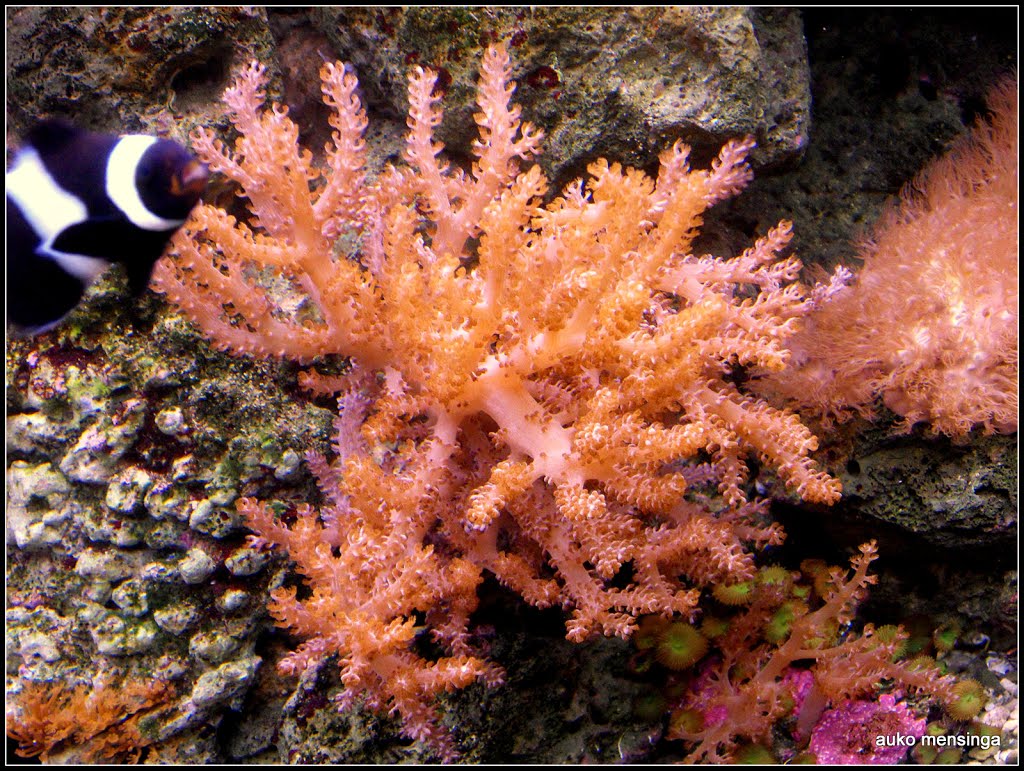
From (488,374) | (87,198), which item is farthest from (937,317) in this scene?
(87,198)

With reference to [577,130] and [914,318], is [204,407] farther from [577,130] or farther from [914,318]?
[914,318]

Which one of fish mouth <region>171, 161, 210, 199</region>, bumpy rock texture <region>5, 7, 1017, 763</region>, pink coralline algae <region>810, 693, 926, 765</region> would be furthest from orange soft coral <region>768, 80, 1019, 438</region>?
fish mouth <region>171, 161, 210, 199</region>

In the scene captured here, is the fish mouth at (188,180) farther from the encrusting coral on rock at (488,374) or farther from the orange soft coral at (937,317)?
the orange soft coral at (937,317)

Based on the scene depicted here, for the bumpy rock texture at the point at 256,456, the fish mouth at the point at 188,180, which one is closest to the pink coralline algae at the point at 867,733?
the bumpy rock texture at the point at 256,456

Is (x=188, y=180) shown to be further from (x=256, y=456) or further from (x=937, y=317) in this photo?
(x=937, y=317)

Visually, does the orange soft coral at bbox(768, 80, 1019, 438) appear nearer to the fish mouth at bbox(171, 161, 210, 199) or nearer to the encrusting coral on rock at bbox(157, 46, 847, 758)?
the encrusting coral on rock at bbox(157, 46, 847, 758)

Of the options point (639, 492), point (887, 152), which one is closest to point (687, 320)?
point (639, 492)
